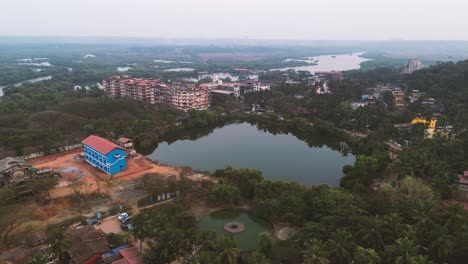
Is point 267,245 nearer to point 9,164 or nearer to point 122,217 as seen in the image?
point 122,217

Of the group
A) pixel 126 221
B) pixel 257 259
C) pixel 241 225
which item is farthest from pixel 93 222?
pixel 257 259

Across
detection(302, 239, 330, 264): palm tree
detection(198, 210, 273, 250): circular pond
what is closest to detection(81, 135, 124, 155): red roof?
detection(198, 210, 273, 250): circular pond

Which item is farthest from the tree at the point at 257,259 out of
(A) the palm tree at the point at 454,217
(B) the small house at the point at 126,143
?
(B) the small house at the point at 126,143

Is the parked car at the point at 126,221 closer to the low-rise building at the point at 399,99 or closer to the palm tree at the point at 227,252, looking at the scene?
the palm tree at the point at 227,252

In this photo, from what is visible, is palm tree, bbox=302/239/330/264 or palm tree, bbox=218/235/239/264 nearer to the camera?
palm tree, bbox=302/239/330/264

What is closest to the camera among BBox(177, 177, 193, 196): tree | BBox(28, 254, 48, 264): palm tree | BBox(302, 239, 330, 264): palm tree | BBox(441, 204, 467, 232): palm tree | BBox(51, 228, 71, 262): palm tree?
BBox(302, 239, 330, 264): palm tree

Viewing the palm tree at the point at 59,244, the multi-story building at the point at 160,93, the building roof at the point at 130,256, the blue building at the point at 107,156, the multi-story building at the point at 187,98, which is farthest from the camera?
the multi-story building at the point at 160,93

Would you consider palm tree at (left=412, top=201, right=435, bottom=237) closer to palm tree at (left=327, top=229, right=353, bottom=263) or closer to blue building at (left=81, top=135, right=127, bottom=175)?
palm tree at (left=327, top=229, right=353, bottom=263)
